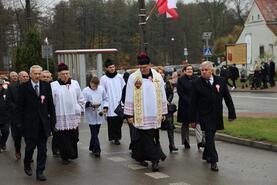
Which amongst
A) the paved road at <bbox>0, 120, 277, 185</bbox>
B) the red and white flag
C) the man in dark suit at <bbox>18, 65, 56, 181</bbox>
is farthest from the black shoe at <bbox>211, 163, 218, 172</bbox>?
the red and white flag

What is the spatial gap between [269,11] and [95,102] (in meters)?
57.4

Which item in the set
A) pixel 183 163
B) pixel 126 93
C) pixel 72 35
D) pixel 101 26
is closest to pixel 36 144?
pixel 126 93

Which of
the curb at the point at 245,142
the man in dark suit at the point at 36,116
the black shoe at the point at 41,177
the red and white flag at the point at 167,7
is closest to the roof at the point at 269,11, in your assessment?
the red and white flag at the point at 167,7

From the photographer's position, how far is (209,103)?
946cm

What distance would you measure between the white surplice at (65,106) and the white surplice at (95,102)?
106 centimetres

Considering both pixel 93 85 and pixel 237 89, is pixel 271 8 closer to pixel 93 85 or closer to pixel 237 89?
pixel 237 89

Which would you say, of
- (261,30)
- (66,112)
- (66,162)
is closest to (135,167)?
(66,162)

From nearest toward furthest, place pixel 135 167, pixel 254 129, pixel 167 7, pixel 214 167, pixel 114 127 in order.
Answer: pixel 214 167 < pixel 135 167 < pixel 114 127 < pixel 254 129 < pixel 167 7

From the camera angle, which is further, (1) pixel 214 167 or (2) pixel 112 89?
(2) pixel 112 89

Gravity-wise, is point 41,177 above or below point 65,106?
below

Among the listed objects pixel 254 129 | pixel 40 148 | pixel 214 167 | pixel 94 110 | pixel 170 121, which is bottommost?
pixel 214 167

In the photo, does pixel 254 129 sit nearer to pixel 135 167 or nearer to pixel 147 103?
pixel 135 167

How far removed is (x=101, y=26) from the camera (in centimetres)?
7375

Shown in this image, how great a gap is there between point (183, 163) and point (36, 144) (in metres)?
2.71
